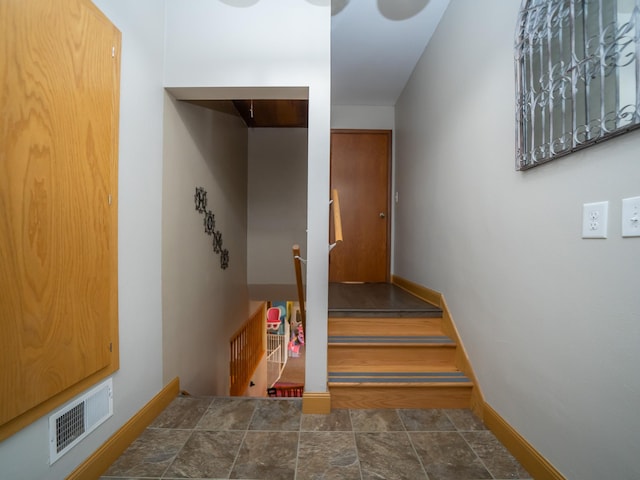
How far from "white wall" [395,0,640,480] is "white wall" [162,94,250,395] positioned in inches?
77.2

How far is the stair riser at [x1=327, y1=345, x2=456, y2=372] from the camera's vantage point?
208 cm

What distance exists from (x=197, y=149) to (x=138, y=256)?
1.16 m

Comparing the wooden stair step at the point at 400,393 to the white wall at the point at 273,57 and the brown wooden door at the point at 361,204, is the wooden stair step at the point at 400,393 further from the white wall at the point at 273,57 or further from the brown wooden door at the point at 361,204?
the brown wooden door at the point at 361,204

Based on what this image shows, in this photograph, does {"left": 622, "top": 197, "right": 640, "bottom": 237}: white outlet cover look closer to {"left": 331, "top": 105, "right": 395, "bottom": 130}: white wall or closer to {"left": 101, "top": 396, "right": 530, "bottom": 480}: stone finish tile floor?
{"left": 101, "top": 396, "right": 530, "bottom": 480}: stone finish tile floor

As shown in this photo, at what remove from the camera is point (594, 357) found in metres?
1.03

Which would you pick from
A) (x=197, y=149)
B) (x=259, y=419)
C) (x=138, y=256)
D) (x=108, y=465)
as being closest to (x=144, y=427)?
(x=108, y=465)

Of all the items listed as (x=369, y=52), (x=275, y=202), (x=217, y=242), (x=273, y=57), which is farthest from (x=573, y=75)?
(x=275, y=202)

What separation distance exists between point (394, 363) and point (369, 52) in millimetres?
2749

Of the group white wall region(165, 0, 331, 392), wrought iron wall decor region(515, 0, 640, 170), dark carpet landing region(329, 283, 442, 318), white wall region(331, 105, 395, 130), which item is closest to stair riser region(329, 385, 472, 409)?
white wall region(165, 0, 331, 392)

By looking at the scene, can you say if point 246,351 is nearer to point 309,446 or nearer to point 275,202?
point 275,202

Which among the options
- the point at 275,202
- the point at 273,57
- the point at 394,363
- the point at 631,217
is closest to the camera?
the point at 631,217

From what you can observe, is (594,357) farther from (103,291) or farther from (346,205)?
(346,205)

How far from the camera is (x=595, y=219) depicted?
1.01 meters

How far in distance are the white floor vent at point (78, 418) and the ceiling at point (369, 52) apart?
2037 mm
